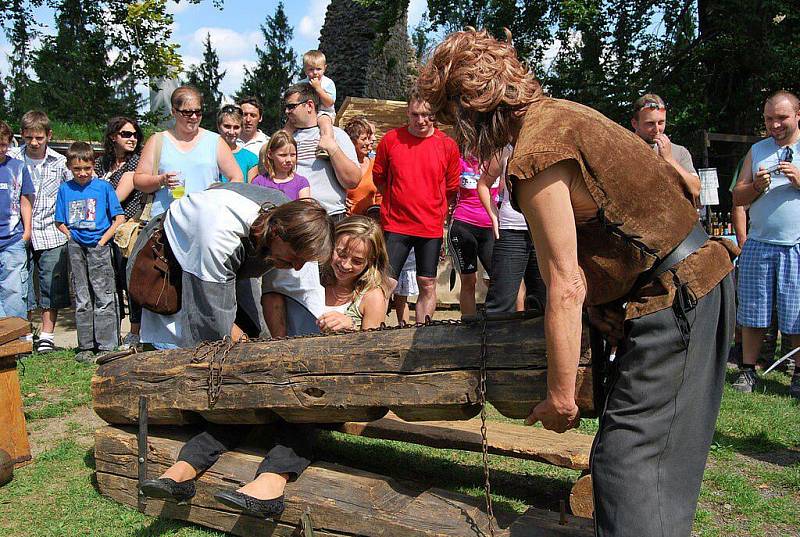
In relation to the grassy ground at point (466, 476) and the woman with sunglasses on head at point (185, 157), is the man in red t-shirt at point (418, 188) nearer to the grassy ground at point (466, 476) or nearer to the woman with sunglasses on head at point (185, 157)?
the woman with sunglasses on head at point (185, 157)

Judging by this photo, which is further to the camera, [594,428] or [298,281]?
[594,428]

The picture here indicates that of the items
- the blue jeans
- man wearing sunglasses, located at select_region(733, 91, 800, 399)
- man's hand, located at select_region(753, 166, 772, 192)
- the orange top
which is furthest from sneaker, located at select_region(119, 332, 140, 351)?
man's hand, located at select_region(753, 166, 772, 192)

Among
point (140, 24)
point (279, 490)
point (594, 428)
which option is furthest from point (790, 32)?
point (279, 490)

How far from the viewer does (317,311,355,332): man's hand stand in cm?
390

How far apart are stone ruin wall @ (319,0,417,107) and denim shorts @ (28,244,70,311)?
16.7 m

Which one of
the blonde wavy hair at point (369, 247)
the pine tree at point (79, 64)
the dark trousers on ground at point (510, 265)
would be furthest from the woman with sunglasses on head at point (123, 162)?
the pine tree at point (79, 64)

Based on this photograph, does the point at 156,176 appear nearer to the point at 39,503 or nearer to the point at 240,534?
A: the point at 39,503

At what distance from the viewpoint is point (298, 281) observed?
13.5ft

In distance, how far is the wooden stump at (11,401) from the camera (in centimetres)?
415

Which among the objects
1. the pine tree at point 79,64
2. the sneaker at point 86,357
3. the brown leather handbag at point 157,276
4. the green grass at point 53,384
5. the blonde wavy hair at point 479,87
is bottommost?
the green grass at point 53,384

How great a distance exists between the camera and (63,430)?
486 cm

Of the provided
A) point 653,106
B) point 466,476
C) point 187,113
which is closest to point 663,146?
point 653,106

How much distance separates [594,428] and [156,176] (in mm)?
3520

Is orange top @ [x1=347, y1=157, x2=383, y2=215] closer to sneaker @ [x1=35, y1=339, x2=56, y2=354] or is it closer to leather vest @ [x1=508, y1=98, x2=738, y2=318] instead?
sneaker @ [x1=35, y1=339, x2=56, y2=354]
